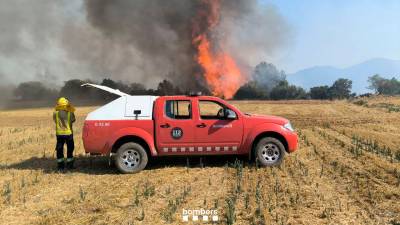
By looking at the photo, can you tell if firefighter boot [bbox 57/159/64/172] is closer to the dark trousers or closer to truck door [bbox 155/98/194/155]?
the dark trousers

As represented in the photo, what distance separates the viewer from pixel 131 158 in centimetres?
1137

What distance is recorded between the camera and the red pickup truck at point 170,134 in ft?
37.0

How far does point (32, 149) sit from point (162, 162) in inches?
231

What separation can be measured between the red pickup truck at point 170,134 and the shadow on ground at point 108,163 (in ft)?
1.75

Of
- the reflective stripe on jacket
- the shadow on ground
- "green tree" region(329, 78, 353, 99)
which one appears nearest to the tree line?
"green tree" region(329, 78, 353, 99)

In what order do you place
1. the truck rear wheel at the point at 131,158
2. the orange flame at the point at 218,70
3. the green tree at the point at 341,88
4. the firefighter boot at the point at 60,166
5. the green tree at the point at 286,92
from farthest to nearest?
the green tree at the point at 341,88 < the green tree at the point at 286,92 < the orange flame at the point at 218,70 < the firefighter boot at the point at 60,166 < the truck rear wheel at the point at 131,158

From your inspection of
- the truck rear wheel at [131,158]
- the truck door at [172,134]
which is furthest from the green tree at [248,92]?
the truck rear wheel at [131,158]

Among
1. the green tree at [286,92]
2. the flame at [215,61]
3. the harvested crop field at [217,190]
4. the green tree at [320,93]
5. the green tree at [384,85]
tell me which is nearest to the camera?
the harvested crop field at [217,190]

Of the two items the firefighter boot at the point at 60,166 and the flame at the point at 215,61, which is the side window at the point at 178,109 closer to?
the firefighter boot at the point at 60,166

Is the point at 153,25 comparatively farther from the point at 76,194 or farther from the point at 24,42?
the point at 76,194

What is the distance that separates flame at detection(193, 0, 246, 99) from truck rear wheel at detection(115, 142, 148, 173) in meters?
36.1

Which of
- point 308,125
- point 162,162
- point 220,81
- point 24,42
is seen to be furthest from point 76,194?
point 24,42

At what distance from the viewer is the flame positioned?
157 feet

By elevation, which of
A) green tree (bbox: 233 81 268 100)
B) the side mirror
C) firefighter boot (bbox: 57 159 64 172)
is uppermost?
green tree (bbox: 233 81 268 100)
